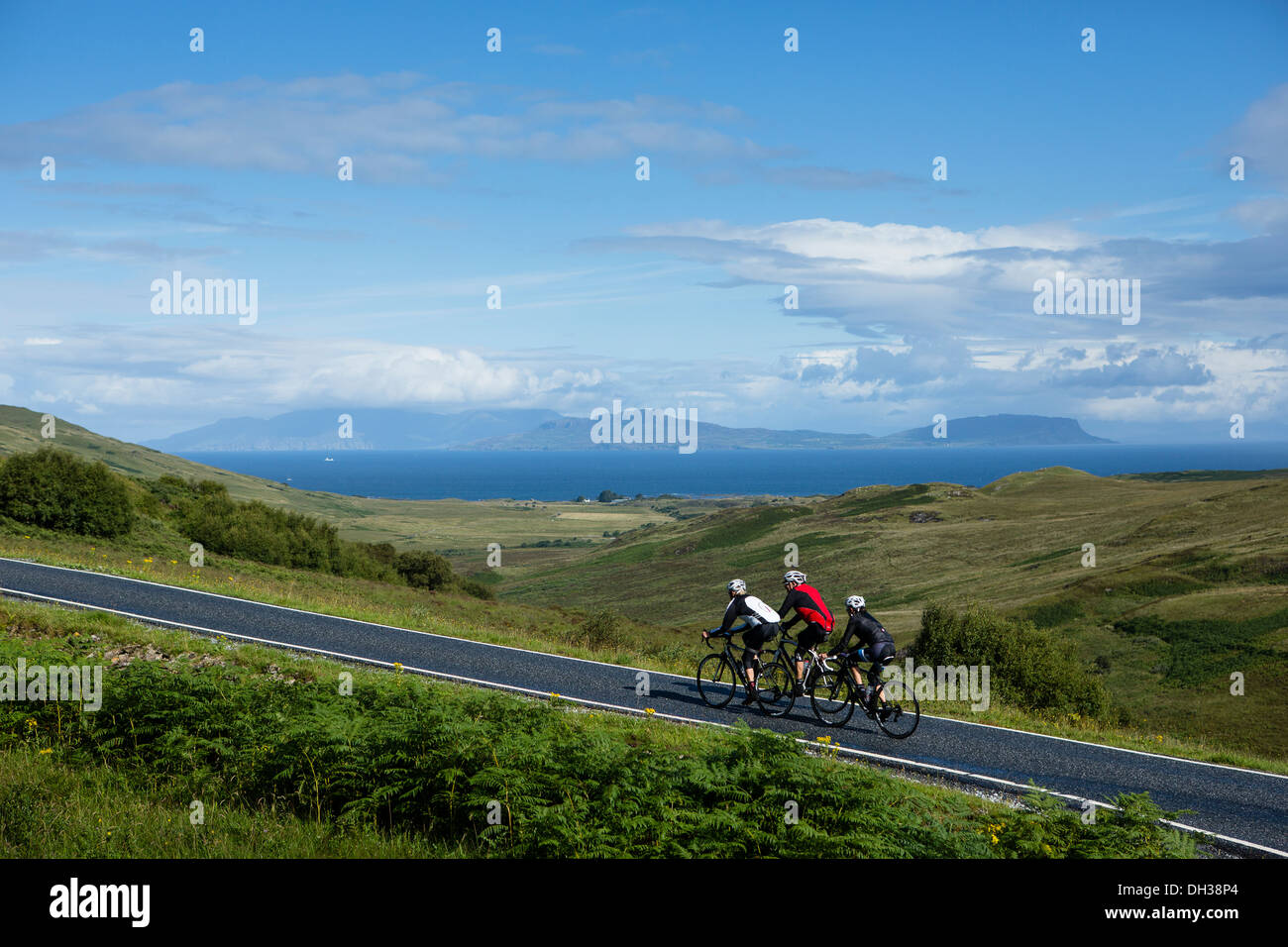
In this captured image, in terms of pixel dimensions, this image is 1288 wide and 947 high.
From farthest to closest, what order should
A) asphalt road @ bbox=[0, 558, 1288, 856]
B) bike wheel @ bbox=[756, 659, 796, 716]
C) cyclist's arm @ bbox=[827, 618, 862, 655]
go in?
1. bike wheel @ bbox=[756, 659, 796, 716]
2. cyclist's arm @ bbox=[827, 618, 862, 655]
3. asphalt road @ bbox=[0, 558, 1288, 856]

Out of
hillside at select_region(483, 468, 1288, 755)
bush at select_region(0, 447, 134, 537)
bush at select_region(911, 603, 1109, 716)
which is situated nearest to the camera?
bush at select_region(911, 603, 1109, 716)

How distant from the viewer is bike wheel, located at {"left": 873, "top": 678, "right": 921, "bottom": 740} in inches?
540

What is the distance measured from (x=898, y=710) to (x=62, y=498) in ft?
113

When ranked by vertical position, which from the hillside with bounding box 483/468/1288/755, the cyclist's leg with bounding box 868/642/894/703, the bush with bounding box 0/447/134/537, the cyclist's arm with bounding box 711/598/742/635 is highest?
the bush with bounding box 0/447/134/537

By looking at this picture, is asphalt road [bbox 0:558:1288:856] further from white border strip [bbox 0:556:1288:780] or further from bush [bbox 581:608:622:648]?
bush [bbox 581:608:622:648]

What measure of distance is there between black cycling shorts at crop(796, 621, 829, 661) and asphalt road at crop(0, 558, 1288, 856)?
1099 millimetres

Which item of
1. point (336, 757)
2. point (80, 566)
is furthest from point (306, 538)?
point (336, 757)

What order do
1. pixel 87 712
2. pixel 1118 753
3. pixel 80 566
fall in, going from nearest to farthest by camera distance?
→ pixel 87 712 → pixel 1118 753 → pixel 80 566

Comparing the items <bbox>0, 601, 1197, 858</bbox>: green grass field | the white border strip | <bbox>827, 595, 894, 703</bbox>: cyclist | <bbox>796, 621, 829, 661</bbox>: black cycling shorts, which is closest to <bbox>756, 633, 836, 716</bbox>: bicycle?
<bbox>796, 621, 829, 661</bbox>: black cycling shorts

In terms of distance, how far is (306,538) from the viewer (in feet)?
136

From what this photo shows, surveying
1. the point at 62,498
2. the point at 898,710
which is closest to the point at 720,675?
the point at 898,710

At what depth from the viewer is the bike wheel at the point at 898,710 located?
13.7m
